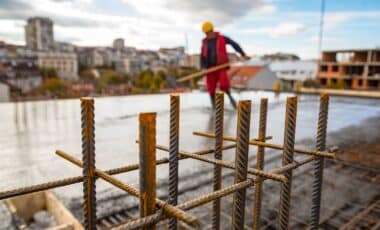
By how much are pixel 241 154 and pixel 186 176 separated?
5.81 feet

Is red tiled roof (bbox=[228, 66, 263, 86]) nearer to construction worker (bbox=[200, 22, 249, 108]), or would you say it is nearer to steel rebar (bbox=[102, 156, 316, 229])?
construction worker (bbox=[200, 22, 249, 108])

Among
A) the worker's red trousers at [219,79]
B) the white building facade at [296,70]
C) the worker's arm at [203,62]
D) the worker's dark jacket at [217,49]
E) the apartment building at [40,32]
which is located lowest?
the worker's red trousers at [219,79]

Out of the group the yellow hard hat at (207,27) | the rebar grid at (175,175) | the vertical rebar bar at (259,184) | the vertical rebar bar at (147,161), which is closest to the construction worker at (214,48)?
the yellow hard hat at (207,27)

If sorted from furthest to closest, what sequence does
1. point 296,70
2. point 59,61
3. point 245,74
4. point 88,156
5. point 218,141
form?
point 59,61
point 296,70
point 245,74
point 218,141
point 88,156

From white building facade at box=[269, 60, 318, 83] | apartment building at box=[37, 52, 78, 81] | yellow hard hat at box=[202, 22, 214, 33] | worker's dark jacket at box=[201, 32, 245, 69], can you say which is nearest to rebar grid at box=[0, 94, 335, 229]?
worker's dark jacket at box=[201, 32, 245, 69]

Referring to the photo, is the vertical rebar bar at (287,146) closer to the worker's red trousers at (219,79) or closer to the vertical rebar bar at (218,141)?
the vertical rebar bar at (218,141)

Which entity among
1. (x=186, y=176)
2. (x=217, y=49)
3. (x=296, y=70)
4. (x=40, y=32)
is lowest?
(x=186, y=176)

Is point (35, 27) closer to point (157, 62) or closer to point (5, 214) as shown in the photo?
point (157, 62)

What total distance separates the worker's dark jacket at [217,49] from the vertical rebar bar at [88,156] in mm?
5601

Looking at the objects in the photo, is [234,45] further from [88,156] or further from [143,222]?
[143,222]

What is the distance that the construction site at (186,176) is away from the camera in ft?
4.09

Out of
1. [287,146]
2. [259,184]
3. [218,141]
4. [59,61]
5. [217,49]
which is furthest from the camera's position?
[59,61]

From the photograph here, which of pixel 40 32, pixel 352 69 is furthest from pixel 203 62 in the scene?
pixel 40 32

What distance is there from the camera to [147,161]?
0.99 m
